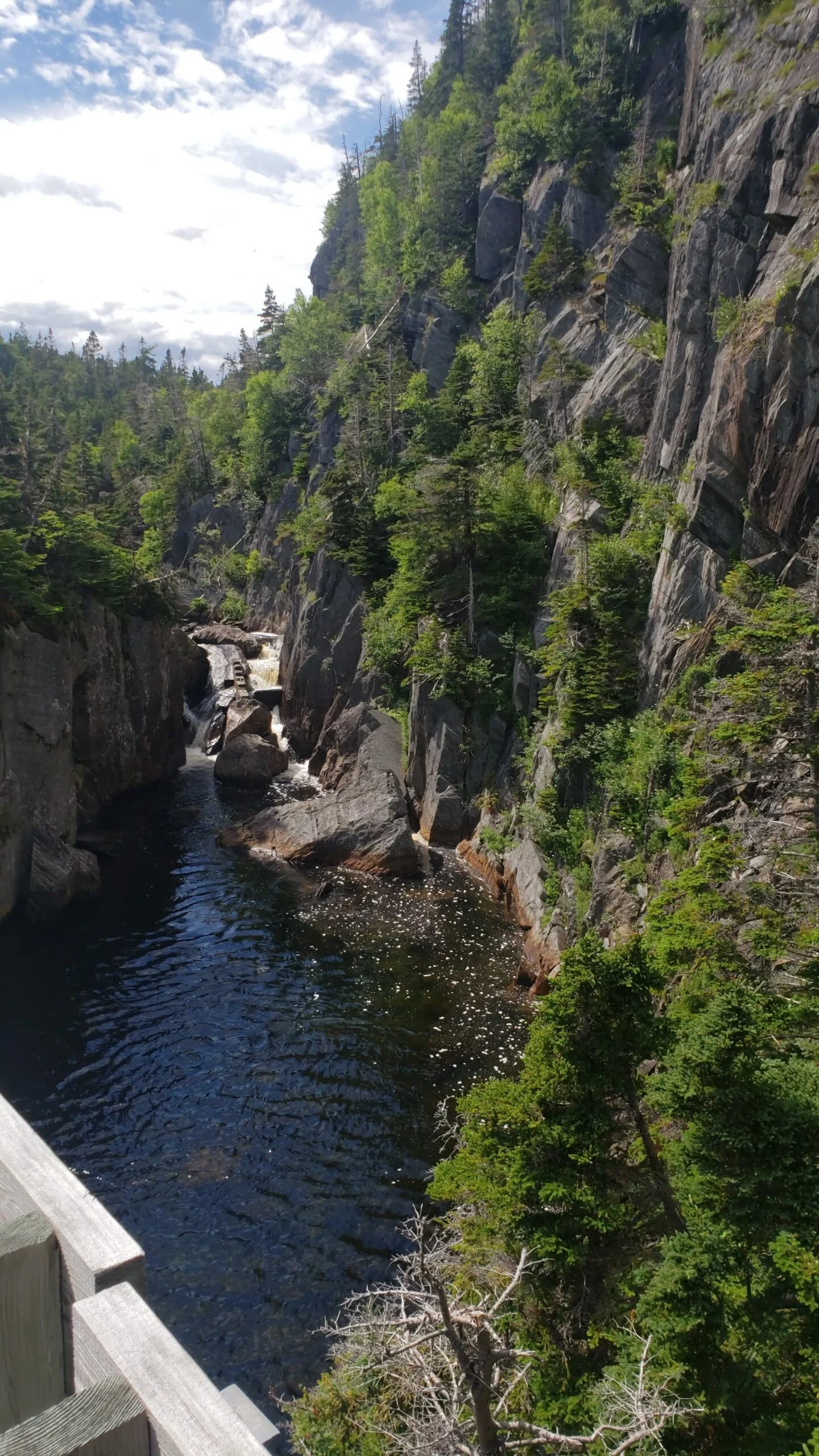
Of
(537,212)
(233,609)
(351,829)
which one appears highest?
(537,212)

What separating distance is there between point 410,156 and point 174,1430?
10324 cm

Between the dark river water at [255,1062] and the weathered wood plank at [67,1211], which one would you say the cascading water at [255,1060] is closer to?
the dark river water at [255,1062]

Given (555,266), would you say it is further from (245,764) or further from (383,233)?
(383,233)

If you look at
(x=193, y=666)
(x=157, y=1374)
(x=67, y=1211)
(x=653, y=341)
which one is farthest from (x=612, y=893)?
(x=193, y=666)

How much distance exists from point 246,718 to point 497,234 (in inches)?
1494

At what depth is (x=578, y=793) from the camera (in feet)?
80.9

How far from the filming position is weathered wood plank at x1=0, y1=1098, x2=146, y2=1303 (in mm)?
1877

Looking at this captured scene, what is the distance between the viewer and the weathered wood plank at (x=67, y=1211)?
188cm

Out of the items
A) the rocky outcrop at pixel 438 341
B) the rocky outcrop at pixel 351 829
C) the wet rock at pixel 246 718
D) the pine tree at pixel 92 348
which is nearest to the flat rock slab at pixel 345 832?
the rocky outcrop at pixel 351 829

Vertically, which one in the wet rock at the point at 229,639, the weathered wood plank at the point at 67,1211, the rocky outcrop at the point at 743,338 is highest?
the rocky outcrop at the point at 743,338

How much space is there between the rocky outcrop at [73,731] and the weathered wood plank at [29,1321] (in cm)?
2484

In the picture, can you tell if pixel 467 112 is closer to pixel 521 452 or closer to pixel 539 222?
pixel 539 222

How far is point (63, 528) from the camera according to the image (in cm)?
3062

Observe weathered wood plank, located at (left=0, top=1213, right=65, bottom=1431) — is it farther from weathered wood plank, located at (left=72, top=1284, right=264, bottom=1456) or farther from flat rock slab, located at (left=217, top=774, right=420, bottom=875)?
flat rock slab, located at (left=217, top=774, right=420, bottom=875)
